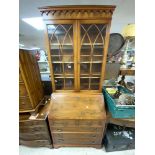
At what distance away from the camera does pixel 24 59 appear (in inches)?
73.5

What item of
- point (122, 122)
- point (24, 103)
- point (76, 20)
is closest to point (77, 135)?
point (122, 122)

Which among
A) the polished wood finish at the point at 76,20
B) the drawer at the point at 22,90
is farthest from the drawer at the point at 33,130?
the polished wood finish at the point at 76,20

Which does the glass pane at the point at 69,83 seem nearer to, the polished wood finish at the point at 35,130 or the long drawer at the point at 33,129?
the polished wood finish at the point at 35,130

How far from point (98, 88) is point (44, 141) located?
46.1 inches

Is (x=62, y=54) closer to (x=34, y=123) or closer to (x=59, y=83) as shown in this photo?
(x=59, y=83)

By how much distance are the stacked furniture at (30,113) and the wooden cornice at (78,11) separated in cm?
63

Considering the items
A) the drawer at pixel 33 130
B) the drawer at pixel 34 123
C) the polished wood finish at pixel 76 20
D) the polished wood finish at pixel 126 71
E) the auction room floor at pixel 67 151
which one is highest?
the polished wood finish at pixel 76 20

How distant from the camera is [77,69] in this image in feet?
6.32

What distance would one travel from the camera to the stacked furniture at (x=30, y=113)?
187 cm

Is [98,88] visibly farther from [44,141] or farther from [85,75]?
[44,141]
